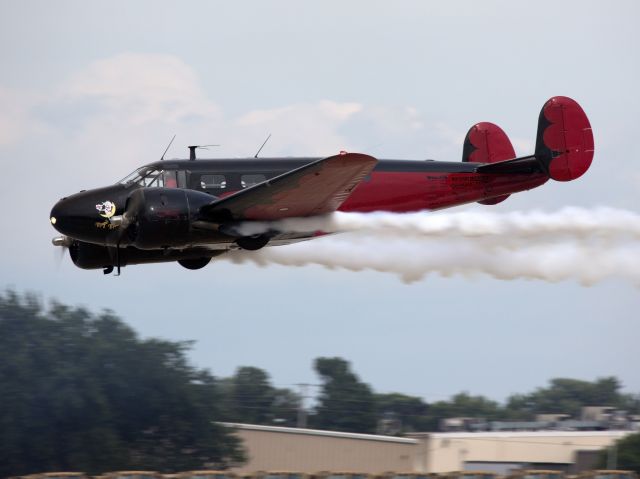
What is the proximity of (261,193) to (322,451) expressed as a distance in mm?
23159

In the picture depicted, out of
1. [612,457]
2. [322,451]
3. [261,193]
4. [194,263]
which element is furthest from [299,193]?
[612,457]

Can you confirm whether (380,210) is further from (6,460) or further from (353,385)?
(353,385)

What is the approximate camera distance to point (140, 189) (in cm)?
1861

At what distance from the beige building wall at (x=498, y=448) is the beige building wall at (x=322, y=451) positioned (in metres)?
0.85

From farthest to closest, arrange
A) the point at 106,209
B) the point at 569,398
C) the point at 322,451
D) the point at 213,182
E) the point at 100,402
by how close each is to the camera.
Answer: the point at 569,398 < the point at 100,402 < the point at 322,451 < the point at 213,182 < the point at 106,209

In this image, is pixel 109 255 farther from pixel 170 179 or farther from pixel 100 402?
pixel 100 402

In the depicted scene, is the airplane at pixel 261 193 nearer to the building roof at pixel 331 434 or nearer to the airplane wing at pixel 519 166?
the airplane wing at pixel 519 166

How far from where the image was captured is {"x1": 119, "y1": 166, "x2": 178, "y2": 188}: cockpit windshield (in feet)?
64.8

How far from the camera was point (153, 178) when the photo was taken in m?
19.8

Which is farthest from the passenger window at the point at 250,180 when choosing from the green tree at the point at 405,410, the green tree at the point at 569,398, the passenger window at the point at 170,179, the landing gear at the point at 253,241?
the green tree at the point at 569,398

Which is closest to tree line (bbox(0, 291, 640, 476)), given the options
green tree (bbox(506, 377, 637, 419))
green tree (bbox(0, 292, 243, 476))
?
green tree (bbox(0, 292, 243, 476))

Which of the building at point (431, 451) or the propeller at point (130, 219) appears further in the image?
the building at point (431, 451)

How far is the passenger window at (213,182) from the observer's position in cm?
2000

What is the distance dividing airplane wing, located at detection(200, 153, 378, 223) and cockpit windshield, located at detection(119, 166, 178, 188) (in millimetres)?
1397
